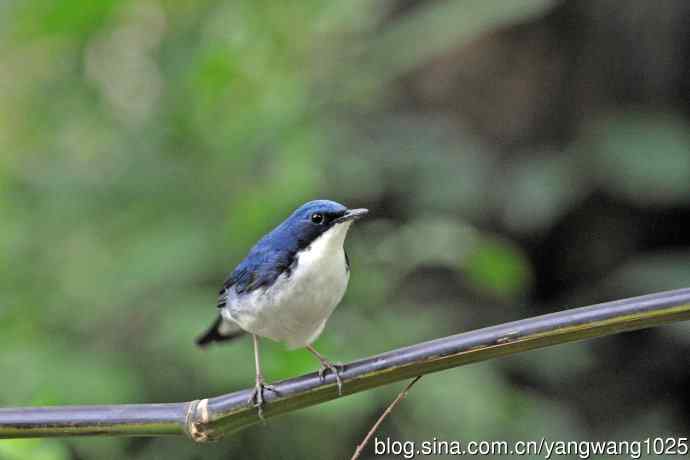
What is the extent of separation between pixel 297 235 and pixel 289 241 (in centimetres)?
4

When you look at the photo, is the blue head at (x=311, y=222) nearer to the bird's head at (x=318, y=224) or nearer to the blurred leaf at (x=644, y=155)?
the bird's head at (x=318, y=224)

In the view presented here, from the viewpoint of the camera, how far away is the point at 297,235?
2984 mm

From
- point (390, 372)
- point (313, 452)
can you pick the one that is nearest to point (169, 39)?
point (313, 452)

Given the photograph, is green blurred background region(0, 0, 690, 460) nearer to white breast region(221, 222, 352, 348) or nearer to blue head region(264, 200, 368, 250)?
white breast region(221, 222, 352, 348)

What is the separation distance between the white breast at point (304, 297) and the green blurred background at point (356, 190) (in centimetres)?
46

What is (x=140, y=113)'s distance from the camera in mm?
5148

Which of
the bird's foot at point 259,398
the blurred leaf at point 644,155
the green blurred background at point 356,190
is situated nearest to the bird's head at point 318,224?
the green blurred background at point 356,190

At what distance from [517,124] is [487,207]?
0.62 metres

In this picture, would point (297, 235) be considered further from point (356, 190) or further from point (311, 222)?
point (356, 190)

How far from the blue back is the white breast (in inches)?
1.0

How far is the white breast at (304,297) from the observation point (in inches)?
112

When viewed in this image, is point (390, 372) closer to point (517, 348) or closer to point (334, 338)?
point (517, 348)

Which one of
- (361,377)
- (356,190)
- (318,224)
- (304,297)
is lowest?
(361,377)

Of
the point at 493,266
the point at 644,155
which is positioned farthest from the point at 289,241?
the point at 644,155
